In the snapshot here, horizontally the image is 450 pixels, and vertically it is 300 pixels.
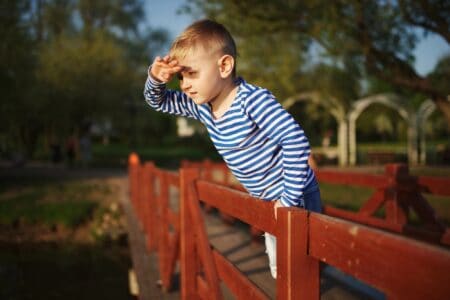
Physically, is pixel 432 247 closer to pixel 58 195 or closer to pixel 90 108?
pixel 58 195

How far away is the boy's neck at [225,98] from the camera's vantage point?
2.46 meters

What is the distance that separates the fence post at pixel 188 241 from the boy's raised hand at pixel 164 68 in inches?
39.0

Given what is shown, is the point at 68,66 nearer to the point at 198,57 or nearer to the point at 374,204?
the point at 374,204

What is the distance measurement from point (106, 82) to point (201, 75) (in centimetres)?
2228

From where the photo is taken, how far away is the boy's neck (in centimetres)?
246

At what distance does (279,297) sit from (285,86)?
19.1 m

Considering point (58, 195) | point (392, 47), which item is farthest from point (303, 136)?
point (58, 195)

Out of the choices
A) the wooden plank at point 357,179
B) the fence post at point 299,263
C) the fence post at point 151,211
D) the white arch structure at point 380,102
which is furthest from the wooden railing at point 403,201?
the white arch structure at point 380,102

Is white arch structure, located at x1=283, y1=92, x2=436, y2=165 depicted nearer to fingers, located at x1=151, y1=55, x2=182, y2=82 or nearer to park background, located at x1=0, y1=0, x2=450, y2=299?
park background, located at x1=0, y1=0, x2=450, y2=299

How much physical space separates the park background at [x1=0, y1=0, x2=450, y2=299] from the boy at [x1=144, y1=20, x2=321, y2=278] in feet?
17.8

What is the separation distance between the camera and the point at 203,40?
2.30 m

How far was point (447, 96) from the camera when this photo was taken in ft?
28.9

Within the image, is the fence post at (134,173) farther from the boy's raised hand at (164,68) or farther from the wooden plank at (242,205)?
the boy's raised hand at (164,68)

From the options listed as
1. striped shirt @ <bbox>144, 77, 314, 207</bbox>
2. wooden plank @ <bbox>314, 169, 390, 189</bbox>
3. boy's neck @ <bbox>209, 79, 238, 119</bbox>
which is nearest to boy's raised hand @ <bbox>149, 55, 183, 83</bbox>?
striped shirt @ <bbox>144, 77, 314, 207</bbox>
